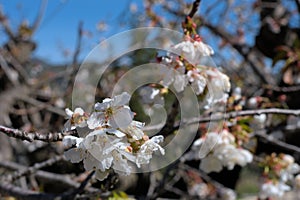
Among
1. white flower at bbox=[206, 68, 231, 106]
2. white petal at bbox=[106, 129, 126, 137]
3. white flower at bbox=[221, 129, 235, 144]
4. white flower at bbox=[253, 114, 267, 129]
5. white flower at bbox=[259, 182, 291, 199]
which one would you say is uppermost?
white flower at bbox=[206, 68, 231, 106]

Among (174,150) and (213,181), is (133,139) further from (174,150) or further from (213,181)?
(213,181)

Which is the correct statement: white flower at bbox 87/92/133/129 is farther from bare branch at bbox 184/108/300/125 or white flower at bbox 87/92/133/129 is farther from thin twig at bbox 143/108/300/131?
bare branch at bbox 184/108/300/125

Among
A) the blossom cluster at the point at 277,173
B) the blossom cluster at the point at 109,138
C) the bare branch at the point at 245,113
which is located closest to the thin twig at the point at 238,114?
the bare branch at the point at 245,113

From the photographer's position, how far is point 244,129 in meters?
1.49

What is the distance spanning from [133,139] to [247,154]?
0.88 m

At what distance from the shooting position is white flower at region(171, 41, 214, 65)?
1.00 meters

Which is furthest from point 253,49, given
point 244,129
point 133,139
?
point 133,139

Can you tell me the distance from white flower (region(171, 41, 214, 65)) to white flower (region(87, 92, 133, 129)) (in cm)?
37

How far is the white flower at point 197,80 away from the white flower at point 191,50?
0.11 ft

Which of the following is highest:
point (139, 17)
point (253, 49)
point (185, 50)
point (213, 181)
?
point (139, 17)

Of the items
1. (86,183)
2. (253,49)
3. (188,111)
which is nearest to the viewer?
(86,183)

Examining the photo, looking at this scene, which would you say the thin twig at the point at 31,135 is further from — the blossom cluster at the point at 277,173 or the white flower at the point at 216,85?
→ the blossom cluster at the point at 277,173

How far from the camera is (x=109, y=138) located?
689 millimetres

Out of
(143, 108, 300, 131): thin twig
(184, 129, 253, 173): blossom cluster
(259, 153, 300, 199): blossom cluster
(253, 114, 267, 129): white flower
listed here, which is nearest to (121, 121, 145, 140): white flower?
(143, 108, 300, 131): thin twig
